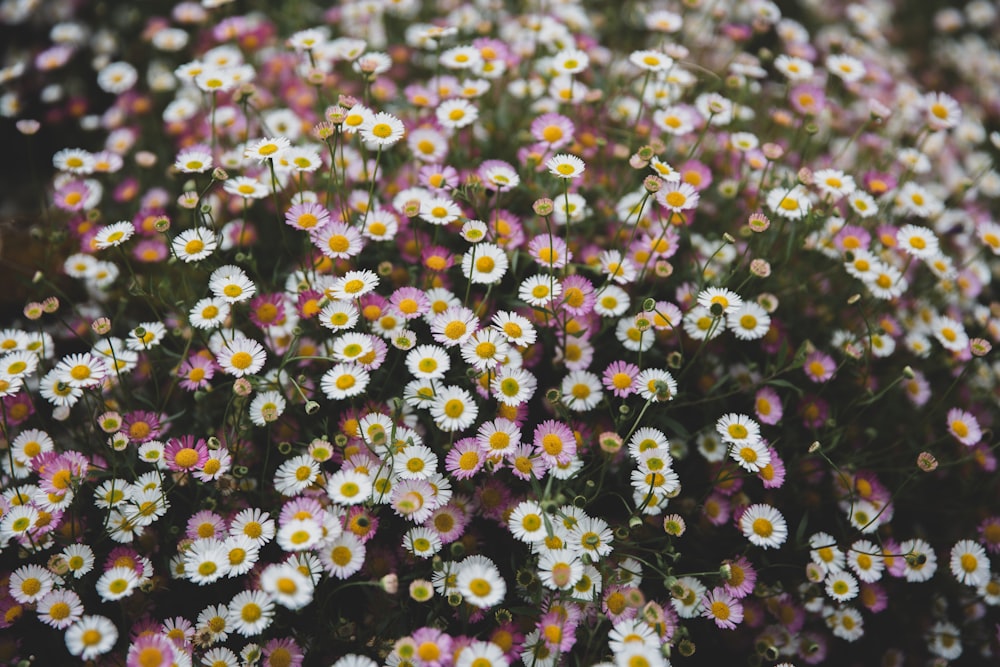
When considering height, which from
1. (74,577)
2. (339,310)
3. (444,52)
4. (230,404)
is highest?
(444,52)

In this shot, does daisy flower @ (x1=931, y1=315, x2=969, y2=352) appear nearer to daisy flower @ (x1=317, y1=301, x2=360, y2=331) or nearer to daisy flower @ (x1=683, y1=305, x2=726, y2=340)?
daisy flower @ (x1=683, y1=305, x2=726, y2=340)

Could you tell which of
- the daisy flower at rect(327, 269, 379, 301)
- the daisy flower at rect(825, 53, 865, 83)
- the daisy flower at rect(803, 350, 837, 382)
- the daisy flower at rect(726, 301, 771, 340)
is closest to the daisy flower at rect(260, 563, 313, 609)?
the daisy flower at rect(327, 269, 379, 301)

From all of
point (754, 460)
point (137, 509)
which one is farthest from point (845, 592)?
point (137, 509)

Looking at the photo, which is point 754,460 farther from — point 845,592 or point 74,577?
point 74,577

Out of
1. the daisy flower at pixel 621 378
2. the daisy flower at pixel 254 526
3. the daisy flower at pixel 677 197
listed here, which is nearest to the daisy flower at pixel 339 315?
the daisy flower at pixel 254 526

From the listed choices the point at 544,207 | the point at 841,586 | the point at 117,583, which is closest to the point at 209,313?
the point at 117,583

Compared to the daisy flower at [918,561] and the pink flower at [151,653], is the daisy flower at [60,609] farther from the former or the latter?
the daisy flower at [918,561]
